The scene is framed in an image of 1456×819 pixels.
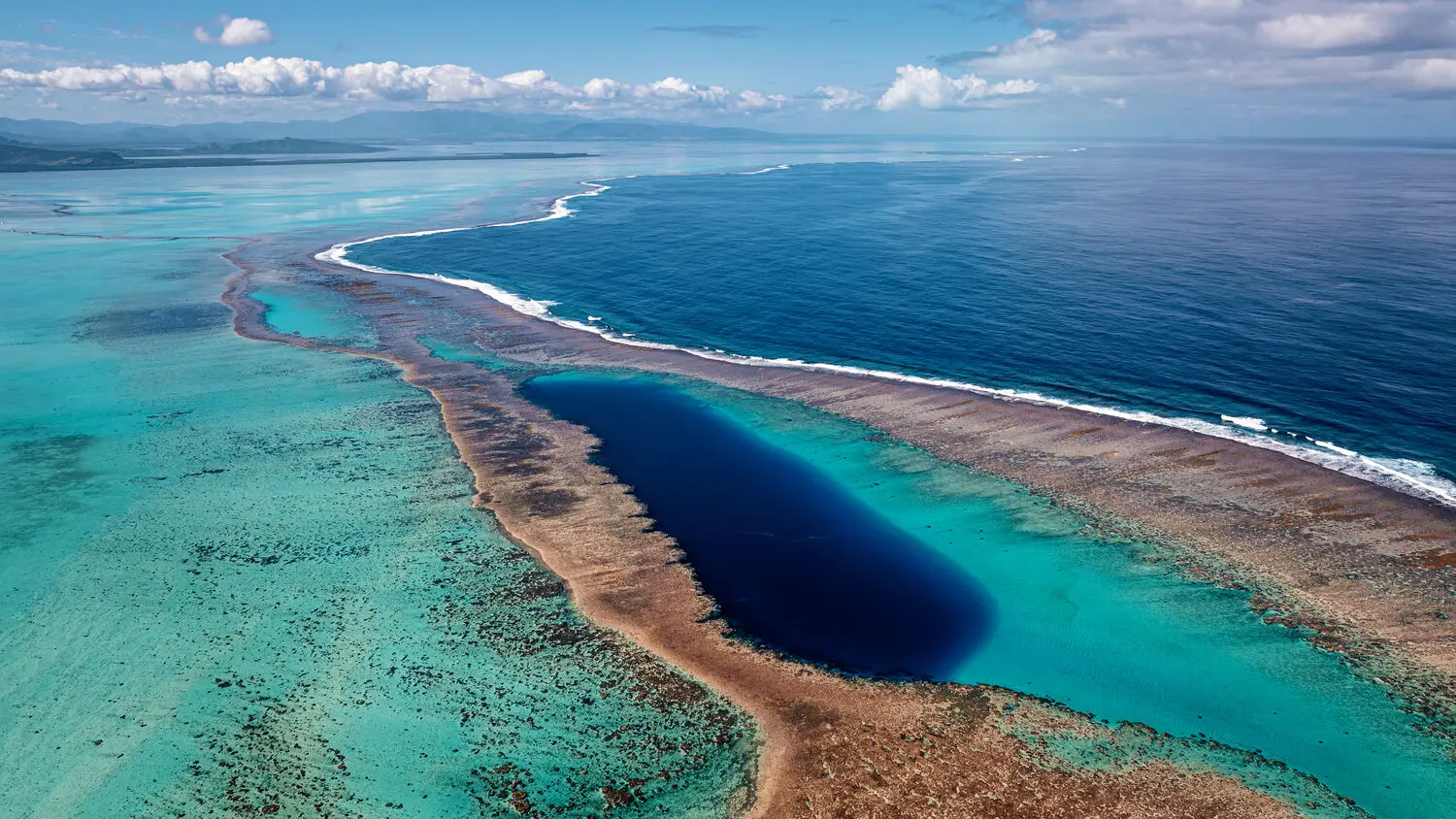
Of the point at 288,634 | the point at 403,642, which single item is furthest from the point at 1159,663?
the point at 288,634

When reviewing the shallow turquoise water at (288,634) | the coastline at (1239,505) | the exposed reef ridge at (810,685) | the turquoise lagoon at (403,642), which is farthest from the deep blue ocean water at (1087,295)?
the shallow turquoise water at (288,634)

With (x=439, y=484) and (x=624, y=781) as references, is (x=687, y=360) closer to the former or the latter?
(x=439, y=484)

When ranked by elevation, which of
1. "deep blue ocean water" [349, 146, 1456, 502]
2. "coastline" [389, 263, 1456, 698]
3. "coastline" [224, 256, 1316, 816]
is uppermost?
"deep blue ocean water" [349, 146, 1456, 502]

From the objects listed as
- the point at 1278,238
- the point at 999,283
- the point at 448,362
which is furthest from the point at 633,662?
the point at 1278,238

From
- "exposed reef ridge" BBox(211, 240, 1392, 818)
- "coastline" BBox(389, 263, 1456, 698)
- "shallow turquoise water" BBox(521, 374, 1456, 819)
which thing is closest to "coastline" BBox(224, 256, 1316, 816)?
"exposed reef ridge" BBox(211, 240, 1392, 818)

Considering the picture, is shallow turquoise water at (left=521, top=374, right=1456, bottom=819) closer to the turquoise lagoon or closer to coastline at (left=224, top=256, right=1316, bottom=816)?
the turquoise lagoon

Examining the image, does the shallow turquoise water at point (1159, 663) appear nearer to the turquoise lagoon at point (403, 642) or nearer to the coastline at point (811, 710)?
the turquoise lagoon at point (403, 642)
